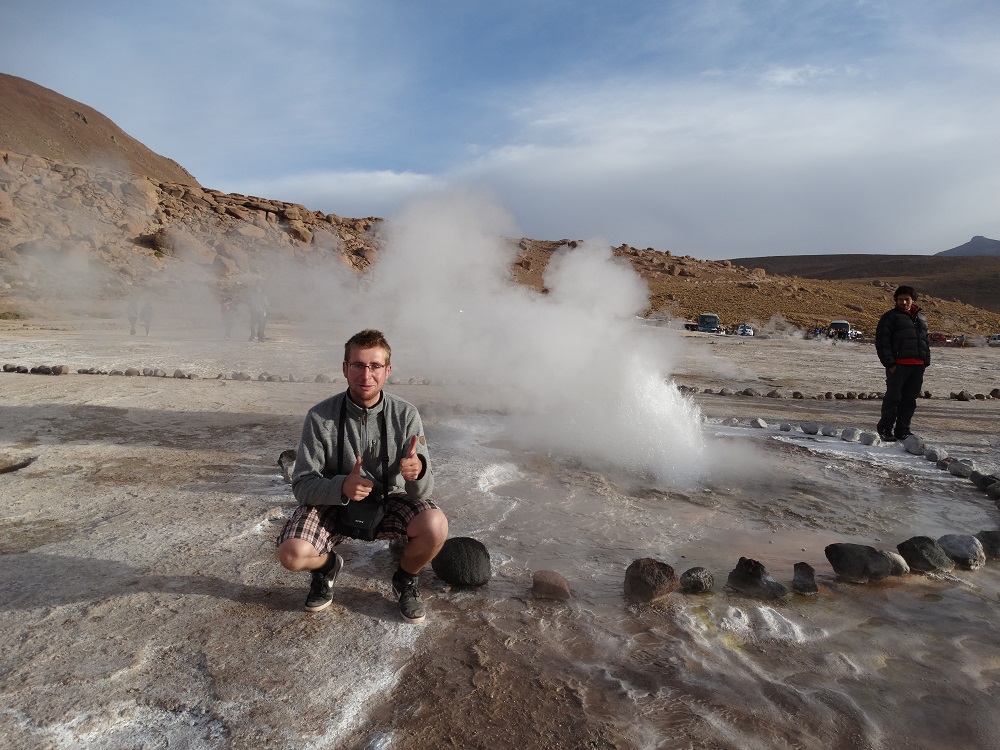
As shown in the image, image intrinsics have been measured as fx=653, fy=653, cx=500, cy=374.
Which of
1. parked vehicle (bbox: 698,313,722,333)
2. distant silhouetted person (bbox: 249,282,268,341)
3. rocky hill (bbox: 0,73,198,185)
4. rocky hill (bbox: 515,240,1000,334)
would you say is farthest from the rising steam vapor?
rocky hill (bbox: 0,73,198,185)

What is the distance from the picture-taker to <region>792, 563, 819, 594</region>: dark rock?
3285 millimetres

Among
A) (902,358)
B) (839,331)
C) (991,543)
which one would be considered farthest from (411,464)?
(839,331)

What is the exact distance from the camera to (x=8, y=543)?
11.4 ft

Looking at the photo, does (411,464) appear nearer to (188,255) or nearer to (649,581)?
(649,581)

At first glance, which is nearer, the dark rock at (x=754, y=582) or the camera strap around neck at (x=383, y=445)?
the camera strap around neck at (x=383, y=445)

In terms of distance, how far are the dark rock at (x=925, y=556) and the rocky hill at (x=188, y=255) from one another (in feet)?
19.8

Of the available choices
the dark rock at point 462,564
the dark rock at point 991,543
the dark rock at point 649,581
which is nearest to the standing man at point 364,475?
the dark rock at point 462,564

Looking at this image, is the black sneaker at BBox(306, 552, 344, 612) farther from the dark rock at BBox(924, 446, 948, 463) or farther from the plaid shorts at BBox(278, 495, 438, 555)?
the dark rock at BBox(924, 446, 948, 463)

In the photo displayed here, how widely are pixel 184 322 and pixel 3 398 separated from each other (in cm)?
1961

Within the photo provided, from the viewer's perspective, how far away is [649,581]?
10.2ft

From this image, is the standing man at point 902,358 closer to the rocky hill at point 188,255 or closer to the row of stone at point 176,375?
the rocky hill at point 188,255

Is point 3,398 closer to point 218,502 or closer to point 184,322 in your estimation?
point 218,502

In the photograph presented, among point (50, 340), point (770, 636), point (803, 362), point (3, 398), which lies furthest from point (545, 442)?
point (50, 340)

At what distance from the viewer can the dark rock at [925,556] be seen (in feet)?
11.9
